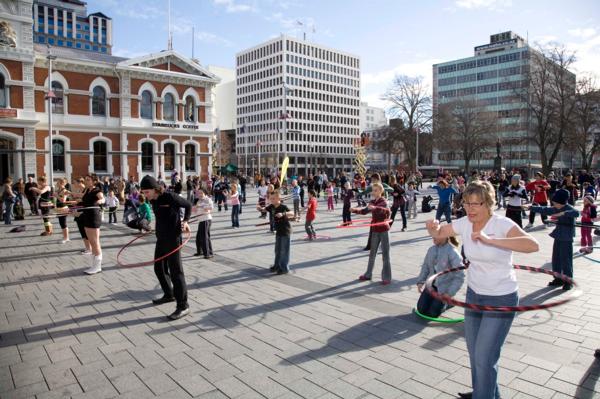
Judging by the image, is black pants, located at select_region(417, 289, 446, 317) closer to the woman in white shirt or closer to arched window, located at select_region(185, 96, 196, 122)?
the woman in white shirt

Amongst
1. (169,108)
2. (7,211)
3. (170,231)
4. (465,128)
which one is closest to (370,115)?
(465,128)

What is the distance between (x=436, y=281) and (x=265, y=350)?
3.25 meters

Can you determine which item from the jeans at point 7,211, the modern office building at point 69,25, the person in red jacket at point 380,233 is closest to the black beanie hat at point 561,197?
the person in red jacket at point 380,233

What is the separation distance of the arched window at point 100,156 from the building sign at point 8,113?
7.41 metres

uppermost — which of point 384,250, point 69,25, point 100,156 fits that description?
point 69,25

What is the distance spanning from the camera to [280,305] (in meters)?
7.80

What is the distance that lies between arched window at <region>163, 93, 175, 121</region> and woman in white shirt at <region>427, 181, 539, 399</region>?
45.0 meters

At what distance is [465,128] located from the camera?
70.9 metres

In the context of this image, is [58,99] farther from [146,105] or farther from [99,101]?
[146,105]

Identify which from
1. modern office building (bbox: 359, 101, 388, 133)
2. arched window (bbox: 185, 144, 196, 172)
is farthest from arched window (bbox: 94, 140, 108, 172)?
modern office building (bbox: 359, 101, 388, 133)

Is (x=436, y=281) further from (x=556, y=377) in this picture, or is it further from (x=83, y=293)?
(x=83, y=293)

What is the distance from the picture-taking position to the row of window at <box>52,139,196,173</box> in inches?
1560

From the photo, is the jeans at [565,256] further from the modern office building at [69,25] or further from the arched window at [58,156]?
the modern office building at [69,25]

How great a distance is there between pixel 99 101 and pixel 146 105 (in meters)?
4.45
